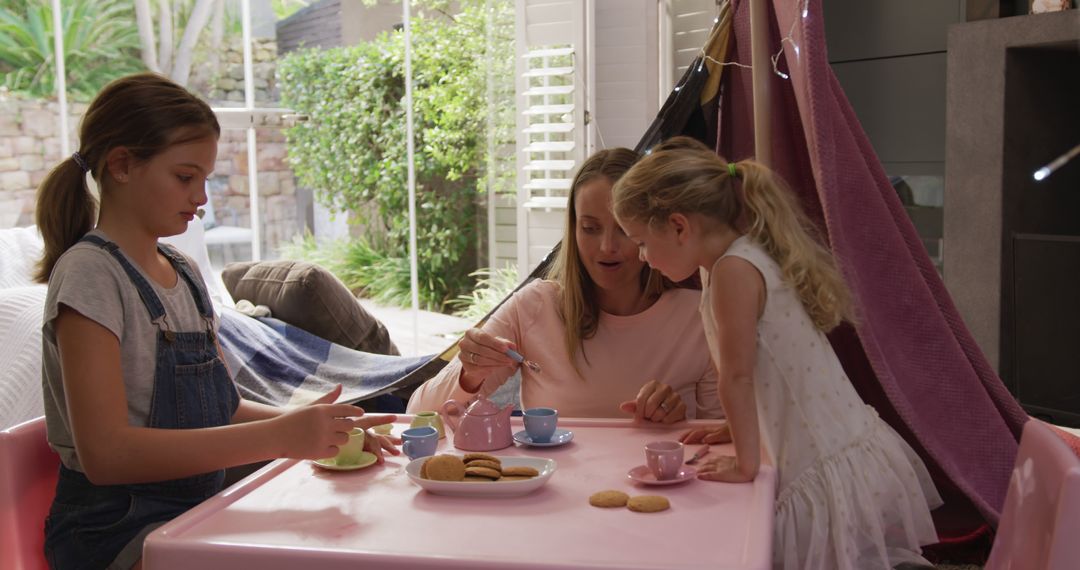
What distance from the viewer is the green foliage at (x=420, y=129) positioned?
19.2 ft

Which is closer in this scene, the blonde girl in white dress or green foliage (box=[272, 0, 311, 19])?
the blonde girl in white dress

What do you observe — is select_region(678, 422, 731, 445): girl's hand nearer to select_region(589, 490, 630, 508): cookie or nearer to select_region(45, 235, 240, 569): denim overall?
select_region(589, 490, 630, 508): cookie

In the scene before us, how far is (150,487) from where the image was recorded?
158 cm

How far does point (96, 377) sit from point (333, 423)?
0.34 m

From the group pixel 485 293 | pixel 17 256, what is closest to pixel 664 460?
pixel 17 256

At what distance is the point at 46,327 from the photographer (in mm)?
1478

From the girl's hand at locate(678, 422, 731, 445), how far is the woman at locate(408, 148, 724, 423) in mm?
307

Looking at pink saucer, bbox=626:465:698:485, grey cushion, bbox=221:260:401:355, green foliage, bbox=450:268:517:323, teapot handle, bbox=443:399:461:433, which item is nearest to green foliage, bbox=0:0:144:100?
grey cushion, bbox=221:260:401:355

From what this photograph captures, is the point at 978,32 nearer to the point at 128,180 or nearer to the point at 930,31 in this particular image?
the point at 930,31

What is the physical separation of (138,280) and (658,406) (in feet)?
2.98

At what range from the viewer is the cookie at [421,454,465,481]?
1.44 meters

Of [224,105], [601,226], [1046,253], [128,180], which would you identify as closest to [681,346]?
[601,226]

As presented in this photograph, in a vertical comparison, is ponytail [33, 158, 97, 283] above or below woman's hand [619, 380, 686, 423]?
above

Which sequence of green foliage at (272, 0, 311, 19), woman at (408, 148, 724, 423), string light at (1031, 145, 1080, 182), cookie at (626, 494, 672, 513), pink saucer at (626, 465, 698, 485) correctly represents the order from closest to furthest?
cookie at (626, 494, 672, 513)
pink saucer at (626, 465, 698, 485)
woman at (408, 148, 724, 423)
string light at (1031, 145, 1080, 182)
green foliage at (272, 0, 311, 19)
